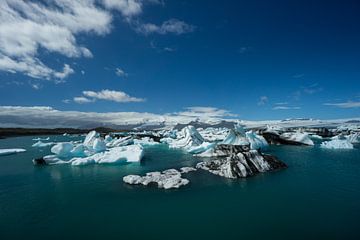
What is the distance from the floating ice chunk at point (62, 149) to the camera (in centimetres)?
1975

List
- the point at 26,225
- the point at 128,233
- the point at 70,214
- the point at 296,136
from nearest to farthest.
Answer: the point at 128,233 < the point at 26,225 < the point at 70,214 < the point at 296,136

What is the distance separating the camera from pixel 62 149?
19953 mm

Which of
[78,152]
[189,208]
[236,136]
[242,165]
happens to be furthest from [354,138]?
[78,152]

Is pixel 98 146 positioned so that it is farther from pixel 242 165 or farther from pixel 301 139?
pixel 301 139

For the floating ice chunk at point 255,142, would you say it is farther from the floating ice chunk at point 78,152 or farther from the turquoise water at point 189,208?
the floating ice chunk at point 78,152

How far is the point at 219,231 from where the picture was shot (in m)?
6.19

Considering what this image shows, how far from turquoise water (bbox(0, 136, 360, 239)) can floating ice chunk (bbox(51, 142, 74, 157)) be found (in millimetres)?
7636

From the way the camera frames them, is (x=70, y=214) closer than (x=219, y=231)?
No

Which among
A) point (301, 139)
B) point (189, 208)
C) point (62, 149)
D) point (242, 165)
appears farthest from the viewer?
point (301, 139)

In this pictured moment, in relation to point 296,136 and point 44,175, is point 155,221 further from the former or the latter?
point 296,136

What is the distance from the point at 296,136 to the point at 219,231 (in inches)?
A: 1068

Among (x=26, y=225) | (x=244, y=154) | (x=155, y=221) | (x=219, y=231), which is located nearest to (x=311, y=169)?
(x=244, y=154)

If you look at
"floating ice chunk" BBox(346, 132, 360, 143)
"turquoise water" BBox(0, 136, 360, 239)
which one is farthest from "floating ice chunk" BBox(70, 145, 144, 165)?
"floating ice chunk" BBox(346, 132, 360, 143)

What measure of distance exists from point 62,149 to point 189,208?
1629 cm
